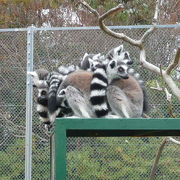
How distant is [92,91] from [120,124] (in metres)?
0.82

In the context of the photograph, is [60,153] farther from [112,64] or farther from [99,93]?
[112,64]

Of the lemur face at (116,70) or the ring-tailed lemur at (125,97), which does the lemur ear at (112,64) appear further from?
the ring-tailed lemur at (125,97)

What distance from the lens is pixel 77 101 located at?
3.28 meters

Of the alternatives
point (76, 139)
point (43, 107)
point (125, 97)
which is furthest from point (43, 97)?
point (76, 139)

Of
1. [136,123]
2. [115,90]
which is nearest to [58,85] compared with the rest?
[115,90]

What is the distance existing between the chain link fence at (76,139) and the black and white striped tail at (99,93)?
316 centimetres

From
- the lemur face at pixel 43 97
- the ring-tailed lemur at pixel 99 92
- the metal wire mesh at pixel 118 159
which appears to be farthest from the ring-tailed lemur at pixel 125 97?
the metal wire mesh at pixel 118 159

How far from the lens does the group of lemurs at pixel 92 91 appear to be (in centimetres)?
292

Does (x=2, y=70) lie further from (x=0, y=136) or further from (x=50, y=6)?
(x=50, y=6)

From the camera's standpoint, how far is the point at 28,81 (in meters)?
6.00

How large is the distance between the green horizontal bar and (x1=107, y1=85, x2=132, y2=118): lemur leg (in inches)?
53.4

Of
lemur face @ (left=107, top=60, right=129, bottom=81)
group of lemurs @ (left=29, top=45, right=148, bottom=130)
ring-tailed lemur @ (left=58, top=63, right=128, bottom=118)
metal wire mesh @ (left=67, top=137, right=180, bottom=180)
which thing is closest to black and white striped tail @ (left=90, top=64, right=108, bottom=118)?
group of lemurs @ (left=29, top=45, right=148, bottom=130)

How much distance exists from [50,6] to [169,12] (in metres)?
2.00

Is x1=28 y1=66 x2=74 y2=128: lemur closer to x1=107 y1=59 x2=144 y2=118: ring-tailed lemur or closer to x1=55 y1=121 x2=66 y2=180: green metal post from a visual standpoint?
x1=107 y1=59 x2=144 y2=118: ring-tailed lemur
